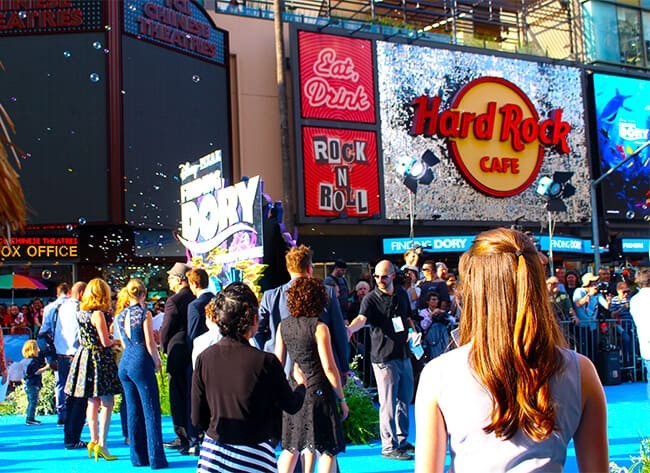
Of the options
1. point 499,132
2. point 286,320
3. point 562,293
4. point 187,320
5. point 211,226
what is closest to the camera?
point 286,320

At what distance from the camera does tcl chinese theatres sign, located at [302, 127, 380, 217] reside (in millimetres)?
22969

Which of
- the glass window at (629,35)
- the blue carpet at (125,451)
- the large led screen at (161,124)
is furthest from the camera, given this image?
the glass window at (629,35)

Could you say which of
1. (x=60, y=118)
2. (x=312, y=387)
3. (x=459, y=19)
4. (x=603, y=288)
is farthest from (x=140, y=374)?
(x=459, y=19)

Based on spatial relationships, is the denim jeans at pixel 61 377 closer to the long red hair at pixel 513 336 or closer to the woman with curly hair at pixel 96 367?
the woman with curly hair at pixel 96 367

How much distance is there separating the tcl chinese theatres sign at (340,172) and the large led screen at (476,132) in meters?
0.56

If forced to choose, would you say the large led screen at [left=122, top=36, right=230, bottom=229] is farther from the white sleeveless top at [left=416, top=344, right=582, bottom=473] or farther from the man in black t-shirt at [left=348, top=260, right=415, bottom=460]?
the white sleeveless top at [left=416, top=344, right=582, bottom=473]

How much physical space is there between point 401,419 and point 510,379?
5.70 meters

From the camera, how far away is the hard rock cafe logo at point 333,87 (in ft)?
76.8

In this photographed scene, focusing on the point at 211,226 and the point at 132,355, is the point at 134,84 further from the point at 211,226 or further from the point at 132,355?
the point at 132,355

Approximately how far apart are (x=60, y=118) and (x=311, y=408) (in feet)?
53.3

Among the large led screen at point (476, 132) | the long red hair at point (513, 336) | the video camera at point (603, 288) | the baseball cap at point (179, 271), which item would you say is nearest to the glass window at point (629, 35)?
the large led screen at point (476, 132)

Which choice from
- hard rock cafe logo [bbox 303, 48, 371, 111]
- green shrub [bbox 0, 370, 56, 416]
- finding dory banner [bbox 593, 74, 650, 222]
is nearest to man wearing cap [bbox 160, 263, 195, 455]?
green shrub [bbox 0, 370, 56, 416]

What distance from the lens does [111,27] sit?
20.2m

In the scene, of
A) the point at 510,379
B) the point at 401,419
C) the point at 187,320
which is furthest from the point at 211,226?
the point at 510,379
